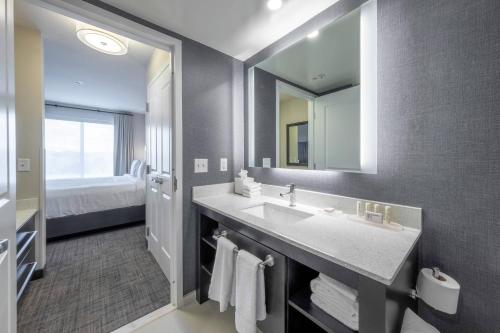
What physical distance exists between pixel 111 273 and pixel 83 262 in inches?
19.2

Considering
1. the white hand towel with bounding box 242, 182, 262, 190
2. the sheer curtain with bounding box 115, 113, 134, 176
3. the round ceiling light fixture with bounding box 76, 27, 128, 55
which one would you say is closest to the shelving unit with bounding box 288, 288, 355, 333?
the white hand towel with bounding box 242, 182, 262, 190

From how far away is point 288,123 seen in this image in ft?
5.49

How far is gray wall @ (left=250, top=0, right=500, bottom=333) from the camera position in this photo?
0.83 m

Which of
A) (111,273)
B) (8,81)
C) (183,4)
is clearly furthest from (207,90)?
(111,273)

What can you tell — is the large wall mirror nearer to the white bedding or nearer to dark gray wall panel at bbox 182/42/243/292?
dark gray wall panel at bbox 182/42/243/292

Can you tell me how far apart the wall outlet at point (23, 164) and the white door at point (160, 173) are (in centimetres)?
104

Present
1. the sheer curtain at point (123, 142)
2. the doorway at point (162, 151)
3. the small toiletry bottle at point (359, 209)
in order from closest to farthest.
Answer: the small toiletry bottle at point (359, 209) < the doorway at point (162, 151) < the sheer curtain at point (123, 142)

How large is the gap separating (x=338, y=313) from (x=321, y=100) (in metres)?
1.27

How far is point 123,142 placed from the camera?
223 inches

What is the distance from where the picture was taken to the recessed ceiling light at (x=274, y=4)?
48.7 inches

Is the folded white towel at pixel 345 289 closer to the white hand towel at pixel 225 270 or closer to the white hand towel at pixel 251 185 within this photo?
the white hand towel at pixel 225 270

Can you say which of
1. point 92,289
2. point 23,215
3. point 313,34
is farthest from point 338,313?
point 23,215

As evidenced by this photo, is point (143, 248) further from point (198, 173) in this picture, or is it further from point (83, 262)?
point (198, 173)

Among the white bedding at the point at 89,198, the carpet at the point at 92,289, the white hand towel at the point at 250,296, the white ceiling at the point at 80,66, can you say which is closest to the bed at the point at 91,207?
the white bedding at the point at 89,198
